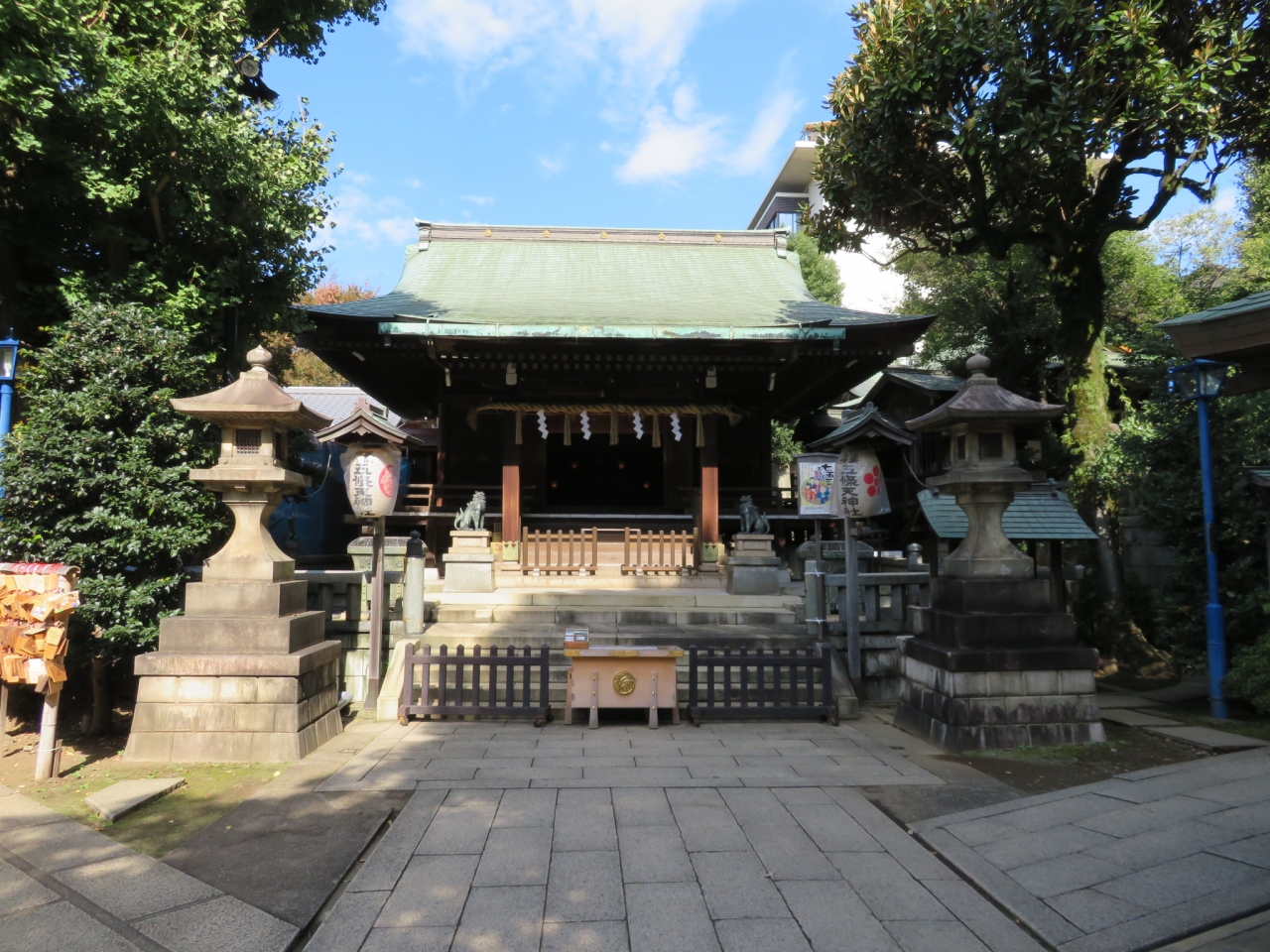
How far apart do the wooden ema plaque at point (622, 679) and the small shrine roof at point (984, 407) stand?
337 cm

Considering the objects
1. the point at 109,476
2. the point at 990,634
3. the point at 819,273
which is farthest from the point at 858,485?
the point at 819,273

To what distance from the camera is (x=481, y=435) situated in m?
14.0

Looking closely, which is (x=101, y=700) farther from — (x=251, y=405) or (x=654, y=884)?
(x=654, y=884)

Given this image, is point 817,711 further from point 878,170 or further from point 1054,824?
point 878,170

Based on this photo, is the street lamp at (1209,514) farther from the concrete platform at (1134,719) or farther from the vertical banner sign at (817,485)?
the vertical banner sign at (817,485)

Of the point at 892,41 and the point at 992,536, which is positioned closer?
the point at 992,536

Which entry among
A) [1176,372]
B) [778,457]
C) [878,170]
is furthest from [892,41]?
[778,457]

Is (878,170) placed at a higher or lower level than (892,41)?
lower

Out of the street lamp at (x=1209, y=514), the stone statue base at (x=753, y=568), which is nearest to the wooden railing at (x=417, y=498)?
the stone statue base at (x=753, y=568)

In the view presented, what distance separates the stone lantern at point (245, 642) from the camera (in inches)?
224

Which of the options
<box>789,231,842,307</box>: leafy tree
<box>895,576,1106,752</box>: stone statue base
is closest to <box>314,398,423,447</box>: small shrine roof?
<box>895,576,1106,752</box>: stone statue base

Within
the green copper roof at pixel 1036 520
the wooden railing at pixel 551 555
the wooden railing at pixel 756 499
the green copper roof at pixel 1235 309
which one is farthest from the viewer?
the wooden railing at pixel 756 499

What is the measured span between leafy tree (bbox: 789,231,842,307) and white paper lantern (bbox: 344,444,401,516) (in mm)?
22111

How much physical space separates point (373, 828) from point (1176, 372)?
30.0ft
